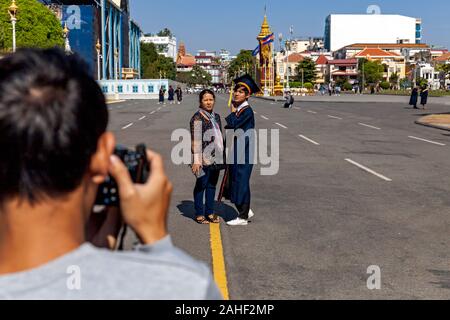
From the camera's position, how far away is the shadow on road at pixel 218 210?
25.7ft

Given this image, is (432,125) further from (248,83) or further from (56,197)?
(56,197)

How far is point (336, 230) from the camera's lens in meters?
6.98

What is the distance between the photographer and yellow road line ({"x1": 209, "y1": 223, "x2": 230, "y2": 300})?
4972mm

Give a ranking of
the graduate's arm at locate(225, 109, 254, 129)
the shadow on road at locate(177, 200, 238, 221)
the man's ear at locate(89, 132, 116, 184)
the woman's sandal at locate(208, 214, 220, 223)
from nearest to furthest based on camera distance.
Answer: the man's ear at locate(89, 132, 116, 184) < the graduate's arm at locate(225, 109, 254, 129) < the woman's sandal at locate(208, 214, 220, 223) < the shadow on road at locate(177, 200, 238, 221)

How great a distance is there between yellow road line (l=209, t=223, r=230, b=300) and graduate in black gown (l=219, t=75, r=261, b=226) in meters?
0.45

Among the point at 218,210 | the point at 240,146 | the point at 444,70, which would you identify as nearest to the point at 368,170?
the point at 218,210

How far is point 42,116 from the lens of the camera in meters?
1.20

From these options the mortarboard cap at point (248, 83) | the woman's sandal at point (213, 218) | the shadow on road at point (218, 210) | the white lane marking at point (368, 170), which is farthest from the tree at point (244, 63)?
the mortarboard cap at point (248, 83)

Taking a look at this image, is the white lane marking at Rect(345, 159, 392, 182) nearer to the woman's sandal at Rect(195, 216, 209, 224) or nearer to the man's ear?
the woman's sandal at Rect(195, 216, 209, 224)

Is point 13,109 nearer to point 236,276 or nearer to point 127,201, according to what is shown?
point 127,201

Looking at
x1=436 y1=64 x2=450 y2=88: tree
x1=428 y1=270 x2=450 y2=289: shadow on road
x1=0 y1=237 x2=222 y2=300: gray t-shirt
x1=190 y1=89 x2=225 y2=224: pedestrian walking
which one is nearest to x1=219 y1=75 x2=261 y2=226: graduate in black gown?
x1=190 y1=89 x2=225 y2=224: pedestrian walking

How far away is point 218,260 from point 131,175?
4448mm

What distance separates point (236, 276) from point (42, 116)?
13.9ft
